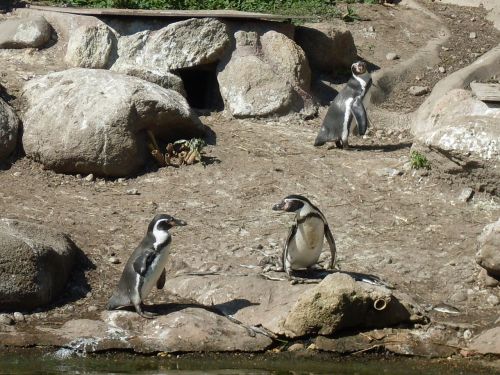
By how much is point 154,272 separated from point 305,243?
129cm

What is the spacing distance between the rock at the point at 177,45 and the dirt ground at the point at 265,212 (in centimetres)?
106

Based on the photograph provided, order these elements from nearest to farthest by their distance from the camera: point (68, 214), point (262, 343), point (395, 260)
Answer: point (262, 343) → point (395, 260) → point (68, 214)

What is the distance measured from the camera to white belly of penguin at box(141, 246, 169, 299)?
8.34 meters

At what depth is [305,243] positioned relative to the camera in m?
8.99

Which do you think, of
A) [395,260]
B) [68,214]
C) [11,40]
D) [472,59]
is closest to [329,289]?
[395,260]

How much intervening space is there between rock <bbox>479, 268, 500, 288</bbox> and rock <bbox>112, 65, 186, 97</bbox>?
4591mm

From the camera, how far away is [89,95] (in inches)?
440

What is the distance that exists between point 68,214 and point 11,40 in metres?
3.55

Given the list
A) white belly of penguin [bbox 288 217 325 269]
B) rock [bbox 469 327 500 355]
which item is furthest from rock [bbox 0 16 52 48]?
rock [bbox 469 327 500 355]

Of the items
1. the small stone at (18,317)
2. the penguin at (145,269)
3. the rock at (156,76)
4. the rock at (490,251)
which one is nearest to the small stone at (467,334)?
the rock at (490,251)

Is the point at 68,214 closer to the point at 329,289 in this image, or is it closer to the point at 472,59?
the point at 329,289

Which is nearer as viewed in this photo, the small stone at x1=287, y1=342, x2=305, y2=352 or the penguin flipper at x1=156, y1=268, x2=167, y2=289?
the small stone at x1=287, y1=342, x2=305, y2=352

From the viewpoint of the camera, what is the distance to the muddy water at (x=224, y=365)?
24.7 feet

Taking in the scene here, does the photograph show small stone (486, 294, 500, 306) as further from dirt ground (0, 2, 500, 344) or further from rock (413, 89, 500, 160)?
rock (413, 89, 500, 160)
